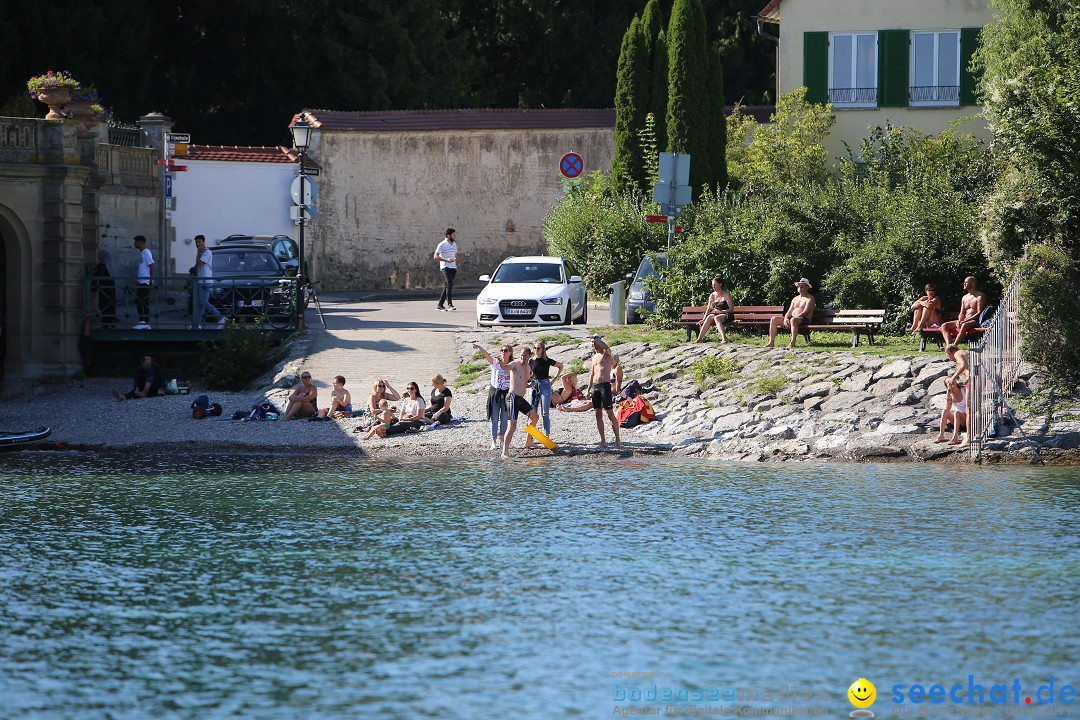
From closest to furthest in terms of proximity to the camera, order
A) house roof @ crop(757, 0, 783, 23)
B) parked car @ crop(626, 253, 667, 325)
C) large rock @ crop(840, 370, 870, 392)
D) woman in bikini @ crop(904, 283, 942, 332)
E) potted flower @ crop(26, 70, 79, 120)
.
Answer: large rock @ crop(840, 370, 870, 392) < woman in bikini @ crop(904, 283, 942, 332) < potted flower @ crop(26, 70, 79, 120) < parked car @ crop(626, 253, 667, 325) < house roof @ crop(757, 0, 783, 23)

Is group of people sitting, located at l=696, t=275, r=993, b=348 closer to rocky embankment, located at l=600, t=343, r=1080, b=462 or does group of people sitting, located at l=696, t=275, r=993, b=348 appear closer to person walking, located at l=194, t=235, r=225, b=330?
rocky embankment, located at l=600, t=343, r=1080, b=462

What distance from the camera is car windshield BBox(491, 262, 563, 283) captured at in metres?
30.8

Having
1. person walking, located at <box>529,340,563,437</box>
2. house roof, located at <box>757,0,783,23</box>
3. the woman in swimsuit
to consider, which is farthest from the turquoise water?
house roof, located at <box>757,0,783,23</box>

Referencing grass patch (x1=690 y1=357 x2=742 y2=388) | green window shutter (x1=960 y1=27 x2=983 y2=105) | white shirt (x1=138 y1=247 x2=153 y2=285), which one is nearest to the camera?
grass patch (x1=690 y1=357 x2=742 y2=388)

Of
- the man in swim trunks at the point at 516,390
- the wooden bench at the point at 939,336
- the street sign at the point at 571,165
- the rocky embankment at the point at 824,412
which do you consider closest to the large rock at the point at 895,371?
the rocky embankment at the point at 824,412

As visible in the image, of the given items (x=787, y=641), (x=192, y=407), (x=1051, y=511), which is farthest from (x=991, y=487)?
(x=192, y=407)

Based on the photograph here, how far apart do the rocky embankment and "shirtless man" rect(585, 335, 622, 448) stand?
100 cm

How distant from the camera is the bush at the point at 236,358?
2672 cm

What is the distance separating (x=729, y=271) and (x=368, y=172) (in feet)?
55.1

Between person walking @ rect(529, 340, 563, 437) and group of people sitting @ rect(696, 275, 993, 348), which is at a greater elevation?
group of people sitting @ rect(696, 275, 993, 348)

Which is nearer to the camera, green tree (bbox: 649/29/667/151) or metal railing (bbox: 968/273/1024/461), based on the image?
metal railing (bbox: 968/273/1024/461)

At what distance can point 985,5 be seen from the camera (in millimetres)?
35656

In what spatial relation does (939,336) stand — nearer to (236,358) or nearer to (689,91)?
(236,358)

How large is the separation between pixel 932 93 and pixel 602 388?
1819cm
